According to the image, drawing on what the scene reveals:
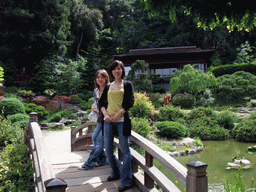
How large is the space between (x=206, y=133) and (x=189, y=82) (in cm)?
622

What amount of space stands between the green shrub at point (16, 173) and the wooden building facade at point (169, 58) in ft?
59.7

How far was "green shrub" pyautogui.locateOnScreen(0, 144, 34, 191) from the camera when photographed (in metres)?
4.03

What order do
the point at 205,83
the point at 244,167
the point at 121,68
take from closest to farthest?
the point at 121,68
the point at 244,167
the point at 205,83

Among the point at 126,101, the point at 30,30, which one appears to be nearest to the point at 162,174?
the point at 126,101

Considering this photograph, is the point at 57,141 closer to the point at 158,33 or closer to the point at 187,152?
the point at 187,152

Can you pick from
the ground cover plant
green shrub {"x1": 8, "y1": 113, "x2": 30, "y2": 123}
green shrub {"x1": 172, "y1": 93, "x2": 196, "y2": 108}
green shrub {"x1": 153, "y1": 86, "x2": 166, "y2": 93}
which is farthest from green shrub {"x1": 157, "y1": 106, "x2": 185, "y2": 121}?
green shrub {"x1": 153, "y1": 86, "x2": 166, "y2": 93}

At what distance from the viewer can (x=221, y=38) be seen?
88.1ft

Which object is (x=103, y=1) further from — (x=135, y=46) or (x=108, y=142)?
(x=108, y=142)

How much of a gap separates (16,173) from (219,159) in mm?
6486

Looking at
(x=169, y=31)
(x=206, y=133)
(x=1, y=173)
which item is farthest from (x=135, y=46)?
(x=1, y=173)

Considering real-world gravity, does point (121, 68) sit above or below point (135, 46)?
below

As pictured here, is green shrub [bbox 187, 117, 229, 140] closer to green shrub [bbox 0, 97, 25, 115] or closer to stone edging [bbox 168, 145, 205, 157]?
stone edging [bbox 168, 145, 205, 157]

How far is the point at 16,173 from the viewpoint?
420 centimetres

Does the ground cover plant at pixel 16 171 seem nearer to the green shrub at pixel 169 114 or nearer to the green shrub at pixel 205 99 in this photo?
the green shrub at pixel 169 114
